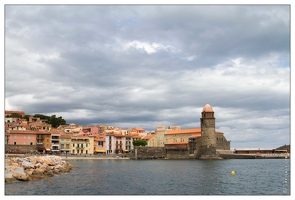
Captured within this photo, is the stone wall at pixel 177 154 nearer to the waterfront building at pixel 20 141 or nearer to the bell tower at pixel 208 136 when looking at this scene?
the bell tower at pixel 208 136

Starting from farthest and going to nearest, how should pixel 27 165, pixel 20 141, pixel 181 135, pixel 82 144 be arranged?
1. pixel 181 135
2. pixel 82 144
3. pixel 20 141
4. pixel 27 165

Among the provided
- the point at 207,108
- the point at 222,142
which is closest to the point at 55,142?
the point at 207,108

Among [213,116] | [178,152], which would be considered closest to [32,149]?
[178,152]

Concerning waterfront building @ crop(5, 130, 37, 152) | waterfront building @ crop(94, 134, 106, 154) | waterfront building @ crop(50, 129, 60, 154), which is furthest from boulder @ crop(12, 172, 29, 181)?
waterfront building @ crop(94, 134, 106, 154)

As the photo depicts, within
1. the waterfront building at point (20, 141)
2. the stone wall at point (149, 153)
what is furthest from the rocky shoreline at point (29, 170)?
the stone wall at point (149, 153)

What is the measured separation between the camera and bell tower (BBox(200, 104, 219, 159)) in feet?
250

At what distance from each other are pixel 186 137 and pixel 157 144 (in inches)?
446

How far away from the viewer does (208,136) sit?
76.3 meters

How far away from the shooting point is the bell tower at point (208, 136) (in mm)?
76188

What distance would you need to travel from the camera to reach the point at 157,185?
85.6ft

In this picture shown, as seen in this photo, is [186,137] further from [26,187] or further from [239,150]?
[26,187]

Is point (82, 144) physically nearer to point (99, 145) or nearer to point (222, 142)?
point (99, 145)

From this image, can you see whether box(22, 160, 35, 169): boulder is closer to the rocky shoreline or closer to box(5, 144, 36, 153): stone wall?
the rocky shoreline

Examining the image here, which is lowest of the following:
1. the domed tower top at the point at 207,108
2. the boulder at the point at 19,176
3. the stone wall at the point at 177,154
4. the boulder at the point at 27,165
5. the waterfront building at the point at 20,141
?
the stone wall at the point at 177,154
